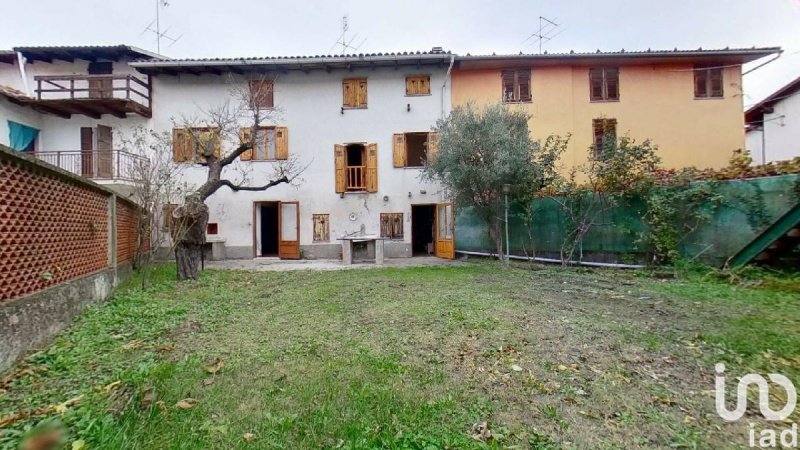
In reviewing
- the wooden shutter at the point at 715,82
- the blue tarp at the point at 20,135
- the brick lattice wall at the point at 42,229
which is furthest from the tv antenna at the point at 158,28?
the wooden shutter at the point at 715,82

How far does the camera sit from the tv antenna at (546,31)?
47.4 feet

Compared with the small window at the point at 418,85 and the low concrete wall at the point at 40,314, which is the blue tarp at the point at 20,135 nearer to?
the low concrete wall at the point at 40,314

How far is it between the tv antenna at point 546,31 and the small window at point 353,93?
7235mm

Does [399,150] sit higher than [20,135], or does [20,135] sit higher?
[20,135]

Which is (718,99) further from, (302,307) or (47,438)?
(47,438)

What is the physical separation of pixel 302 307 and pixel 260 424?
3093 millimetres

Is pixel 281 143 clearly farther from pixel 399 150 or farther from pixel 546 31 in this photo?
pixel 546 31

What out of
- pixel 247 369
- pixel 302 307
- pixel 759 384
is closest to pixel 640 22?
pixel 759 384

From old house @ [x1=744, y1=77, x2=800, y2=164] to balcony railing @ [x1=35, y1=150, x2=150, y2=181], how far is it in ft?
82.2

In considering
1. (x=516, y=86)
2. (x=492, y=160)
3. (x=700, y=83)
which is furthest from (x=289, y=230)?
(x=700, y=83)

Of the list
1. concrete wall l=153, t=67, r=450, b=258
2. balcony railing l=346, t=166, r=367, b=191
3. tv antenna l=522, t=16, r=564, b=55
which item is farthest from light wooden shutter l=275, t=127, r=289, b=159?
tv antenna l=522, t=16, r=564, b=55

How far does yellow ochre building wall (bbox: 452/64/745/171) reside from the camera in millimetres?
13352

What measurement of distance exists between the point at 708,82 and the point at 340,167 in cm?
1477

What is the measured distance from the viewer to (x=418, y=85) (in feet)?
43.7
